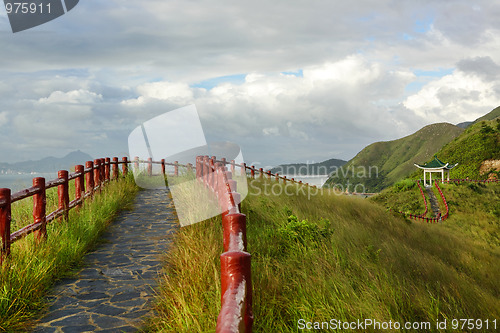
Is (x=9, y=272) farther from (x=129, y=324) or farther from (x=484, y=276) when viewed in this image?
(x=484, y=276)

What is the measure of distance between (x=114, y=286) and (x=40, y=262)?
1.13 meters

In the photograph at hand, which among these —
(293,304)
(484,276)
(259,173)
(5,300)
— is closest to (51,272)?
(5,300)

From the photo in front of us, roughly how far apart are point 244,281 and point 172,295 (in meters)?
2.47

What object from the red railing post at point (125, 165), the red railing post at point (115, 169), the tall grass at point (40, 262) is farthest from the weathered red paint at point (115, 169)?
the tall grass at point (40, 262)

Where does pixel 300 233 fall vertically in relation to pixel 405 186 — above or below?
above

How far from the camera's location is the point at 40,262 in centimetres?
589

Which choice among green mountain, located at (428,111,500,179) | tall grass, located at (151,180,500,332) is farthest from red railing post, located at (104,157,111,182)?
green mountain, located at (428,111,500,179)

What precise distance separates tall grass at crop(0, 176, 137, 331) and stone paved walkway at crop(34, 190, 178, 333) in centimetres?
20

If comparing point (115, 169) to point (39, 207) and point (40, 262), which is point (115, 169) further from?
point (40, 262)

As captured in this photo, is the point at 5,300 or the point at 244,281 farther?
the point at 5,300

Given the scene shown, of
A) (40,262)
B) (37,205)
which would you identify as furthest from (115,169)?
(40,262)

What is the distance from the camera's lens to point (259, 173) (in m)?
25.9

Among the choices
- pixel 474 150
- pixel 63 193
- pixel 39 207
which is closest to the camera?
pixel 39 207

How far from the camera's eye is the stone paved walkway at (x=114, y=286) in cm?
464
